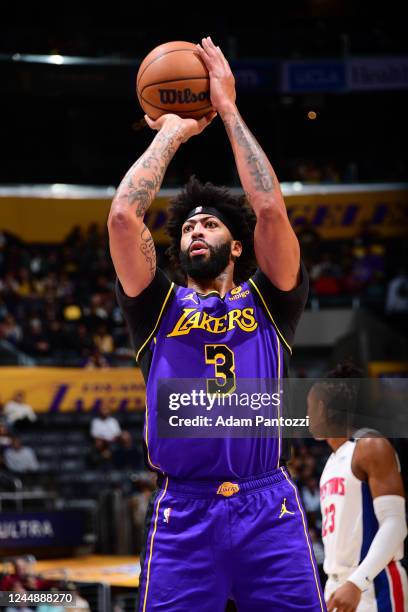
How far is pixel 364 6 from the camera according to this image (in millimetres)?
16281

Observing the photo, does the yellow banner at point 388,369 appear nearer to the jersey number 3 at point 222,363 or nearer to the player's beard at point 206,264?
the player's beard at point 206,264

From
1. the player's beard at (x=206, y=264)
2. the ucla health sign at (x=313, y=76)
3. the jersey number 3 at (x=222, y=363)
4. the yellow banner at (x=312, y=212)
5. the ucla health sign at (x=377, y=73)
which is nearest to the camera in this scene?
the jersey number 3 at (x=222, y=363)

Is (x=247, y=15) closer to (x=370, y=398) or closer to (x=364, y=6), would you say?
(x=364, y=6)

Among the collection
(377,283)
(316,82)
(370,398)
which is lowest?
(370,398)

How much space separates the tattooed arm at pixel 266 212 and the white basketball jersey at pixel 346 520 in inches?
49.6

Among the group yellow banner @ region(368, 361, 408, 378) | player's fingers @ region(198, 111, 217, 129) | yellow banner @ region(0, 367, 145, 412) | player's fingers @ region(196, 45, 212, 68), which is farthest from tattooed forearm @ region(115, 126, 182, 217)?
yellow banner @ region(368, 361, 408, 378)

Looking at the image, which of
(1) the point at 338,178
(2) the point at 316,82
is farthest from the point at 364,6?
(1) the point at 338,178

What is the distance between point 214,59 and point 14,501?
9.24 metres

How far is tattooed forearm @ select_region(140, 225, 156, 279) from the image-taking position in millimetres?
2961

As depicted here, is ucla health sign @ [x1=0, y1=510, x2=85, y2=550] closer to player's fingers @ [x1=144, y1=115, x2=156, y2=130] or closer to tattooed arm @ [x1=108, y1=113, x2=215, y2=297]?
player's fingers @ [x1=144, y1=115, x2=156, y2=130]

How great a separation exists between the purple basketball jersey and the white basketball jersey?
1121mm

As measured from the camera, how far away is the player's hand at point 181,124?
3.17 metres

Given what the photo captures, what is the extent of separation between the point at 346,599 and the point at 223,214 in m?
1.54
